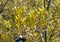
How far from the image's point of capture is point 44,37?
1259 millimetres

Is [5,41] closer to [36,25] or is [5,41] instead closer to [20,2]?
[36,25]

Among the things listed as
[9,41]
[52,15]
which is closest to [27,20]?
[9,41]

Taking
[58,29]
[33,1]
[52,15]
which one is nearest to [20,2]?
[33,1]

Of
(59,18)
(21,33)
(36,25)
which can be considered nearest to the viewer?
(21,33)

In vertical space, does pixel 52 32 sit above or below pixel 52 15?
below

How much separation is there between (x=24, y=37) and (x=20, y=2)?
1.45 feet

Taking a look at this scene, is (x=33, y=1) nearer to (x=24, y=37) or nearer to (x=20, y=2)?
(x=20, y=2)

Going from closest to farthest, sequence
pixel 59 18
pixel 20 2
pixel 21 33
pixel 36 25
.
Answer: pixel 21 33 → pixel 36 25 → pixel 59 18 → pixel 20 2

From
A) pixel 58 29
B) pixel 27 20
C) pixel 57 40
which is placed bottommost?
pixel 57 40

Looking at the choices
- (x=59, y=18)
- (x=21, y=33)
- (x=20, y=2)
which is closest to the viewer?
(x=21, y=33)

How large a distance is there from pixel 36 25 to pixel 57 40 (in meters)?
0.27

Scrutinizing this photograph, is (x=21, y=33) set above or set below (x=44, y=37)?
above

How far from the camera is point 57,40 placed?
1.33m

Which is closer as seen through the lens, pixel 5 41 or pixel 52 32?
pixel 5 41
